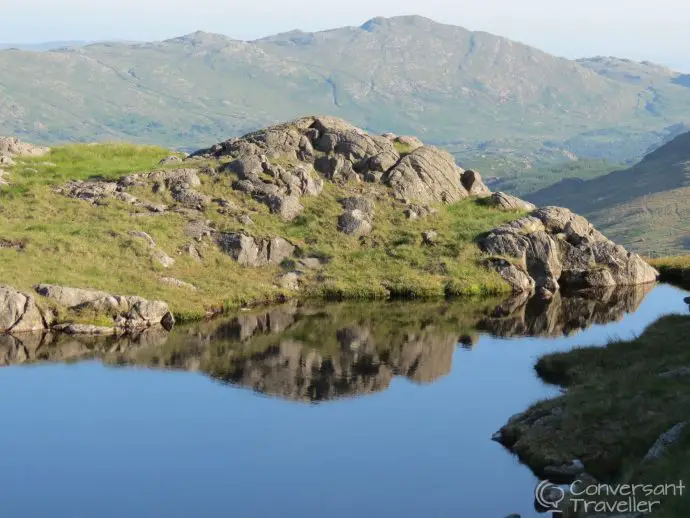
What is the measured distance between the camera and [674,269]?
9462cm

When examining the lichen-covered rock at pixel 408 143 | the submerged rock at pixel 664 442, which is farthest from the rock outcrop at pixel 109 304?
the lichen-covered rock at pixel 408 143

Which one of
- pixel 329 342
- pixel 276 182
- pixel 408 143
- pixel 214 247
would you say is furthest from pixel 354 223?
pixel 329 342

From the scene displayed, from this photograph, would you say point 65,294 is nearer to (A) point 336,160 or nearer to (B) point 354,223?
(B) point 354,223

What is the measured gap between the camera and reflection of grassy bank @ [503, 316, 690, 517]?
109 feet

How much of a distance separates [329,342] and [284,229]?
70.5 feet

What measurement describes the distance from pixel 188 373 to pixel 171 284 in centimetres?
1752

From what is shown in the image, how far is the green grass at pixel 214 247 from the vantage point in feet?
231

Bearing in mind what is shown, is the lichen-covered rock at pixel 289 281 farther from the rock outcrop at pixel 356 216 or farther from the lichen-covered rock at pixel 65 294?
the lichen-covered rock at pixel 65 294

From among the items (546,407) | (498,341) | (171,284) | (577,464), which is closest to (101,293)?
(171,284)

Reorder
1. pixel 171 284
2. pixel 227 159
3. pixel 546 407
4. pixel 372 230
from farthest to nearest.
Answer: pixel 227 159 < pixel 372 230 < pixel 171 284 < pixel 546 407

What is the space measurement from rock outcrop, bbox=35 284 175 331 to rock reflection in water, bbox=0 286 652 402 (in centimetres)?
153

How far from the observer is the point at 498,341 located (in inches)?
2598

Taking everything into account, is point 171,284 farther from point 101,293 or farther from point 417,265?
point 417,265

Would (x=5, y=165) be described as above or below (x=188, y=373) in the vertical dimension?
above
